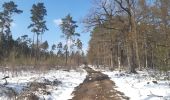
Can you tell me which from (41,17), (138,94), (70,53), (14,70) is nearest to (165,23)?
(14,70)

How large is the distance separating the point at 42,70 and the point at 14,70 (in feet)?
16.1

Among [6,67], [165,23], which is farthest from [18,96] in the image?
[165,23]

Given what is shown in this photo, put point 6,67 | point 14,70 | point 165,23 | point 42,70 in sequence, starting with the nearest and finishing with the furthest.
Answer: point 14,70 → point 6,67 → point 42,70 → point 165,23

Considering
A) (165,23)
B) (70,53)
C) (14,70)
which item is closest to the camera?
(14,70)

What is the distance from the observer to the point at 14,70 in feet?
97.7

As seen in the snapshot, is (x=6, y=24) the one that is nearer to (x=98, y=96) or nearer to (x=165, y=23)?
(x=165, y=23)

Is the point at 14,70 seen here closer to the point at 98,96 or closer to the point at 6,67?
the point at 6,67

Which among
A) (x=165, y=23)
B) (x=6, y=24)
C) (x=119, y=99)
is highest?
(x=6, y=24)

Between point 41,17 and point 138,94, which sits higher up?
point 41,17

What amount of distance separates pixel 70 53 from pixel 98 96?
8640cm

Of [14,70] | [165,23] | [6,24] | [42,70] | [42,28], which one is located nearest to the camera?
[14,70]

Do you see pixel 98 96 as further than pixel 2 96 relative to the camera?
Yes

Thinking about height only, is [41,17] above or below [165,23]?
above

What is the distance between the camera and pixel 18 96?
1519 cm
